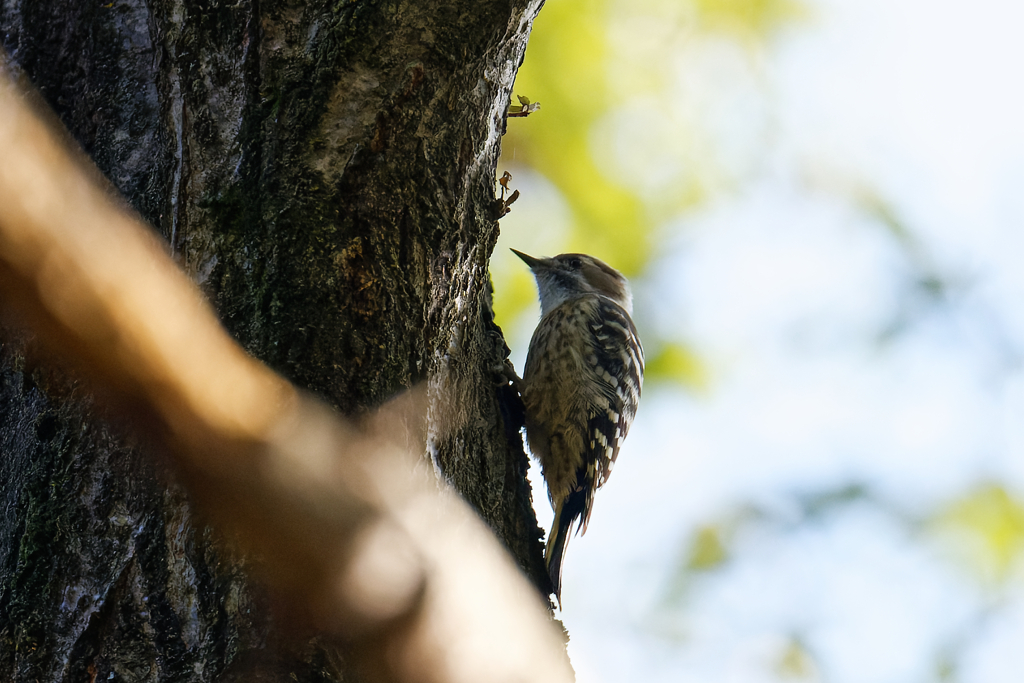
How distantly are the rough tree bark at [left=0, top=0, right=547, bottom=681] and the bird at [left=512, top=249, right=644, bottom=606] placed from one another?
2035 millimetres

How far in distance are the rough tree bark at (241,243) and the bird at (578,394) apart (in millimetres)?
2035

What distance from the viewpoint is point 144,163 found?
6.31 feet

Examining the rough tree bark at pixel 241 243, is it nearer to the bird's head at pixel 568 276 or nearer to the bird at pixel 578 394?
the bird at pixel 578 394

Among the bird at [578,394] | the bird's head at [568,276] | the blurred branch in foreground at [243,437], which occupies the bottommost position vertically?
the blurred branch in foreground at [243,437]

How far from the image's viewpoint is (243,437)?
1.17m

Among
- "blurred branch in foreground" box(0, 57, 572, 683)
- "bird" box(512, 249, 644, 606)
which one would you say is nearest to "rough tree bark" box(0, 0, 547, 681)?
"blurred branch in foreground" box(0, 57, 572, 683)

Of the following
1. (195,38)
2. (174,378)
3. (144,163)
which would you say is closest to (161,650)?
(174,378)

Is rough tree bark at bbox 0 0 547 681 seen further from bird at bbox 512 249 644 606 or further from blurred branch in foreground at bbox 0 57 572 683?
bird at bbox 512 249 644 606

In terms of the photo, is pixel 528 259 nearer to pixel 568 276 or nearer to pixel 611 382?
pixel 568 276

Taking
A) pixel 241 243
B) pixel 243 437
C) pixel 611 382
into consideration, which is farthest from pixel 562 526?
pixel 243 437

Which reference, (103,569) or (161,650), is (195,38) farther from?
(161,650)

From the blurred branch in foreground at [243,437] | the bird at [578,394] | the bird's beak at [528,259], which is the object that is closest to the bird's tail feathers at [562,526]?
the bird at [578,394]

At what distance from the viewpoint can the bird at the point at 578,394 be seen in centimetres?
427

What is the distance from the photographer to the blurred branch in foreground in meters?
1.06
